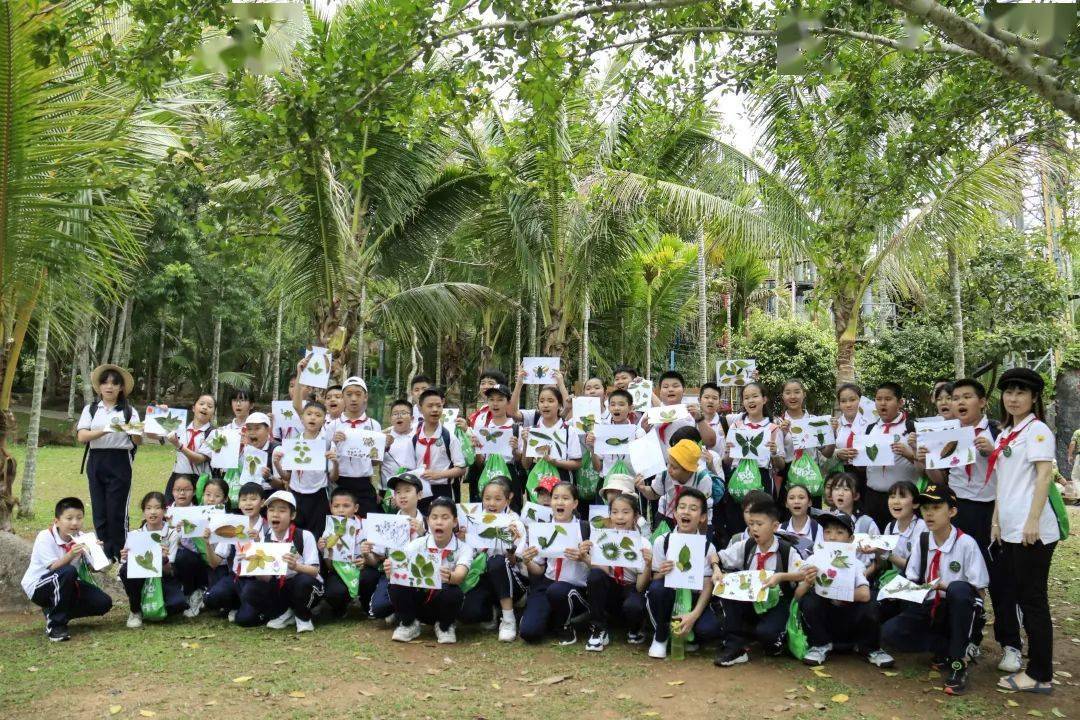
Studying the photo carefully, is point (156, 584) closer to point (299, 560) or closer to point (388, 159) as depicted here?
point (299, 560)

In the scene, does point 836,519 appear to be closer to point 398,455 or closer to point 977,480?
point 977,480

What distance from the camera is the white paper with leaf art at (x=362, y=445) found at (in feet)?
22.8

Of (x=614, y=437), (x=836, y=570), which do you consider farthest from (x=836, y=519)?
(x=614, y=437)

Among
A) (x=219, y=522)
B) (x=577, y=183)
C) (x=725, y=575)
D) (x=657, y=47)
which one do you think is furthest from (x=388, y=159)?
(x=725, y=575)

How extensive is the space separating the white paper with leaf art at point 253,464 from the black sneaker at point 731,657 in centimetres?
385

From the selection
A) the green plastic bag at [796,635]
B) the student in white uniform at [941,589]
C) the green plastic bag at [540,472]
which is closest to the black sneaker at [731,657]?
the green plastic bag at [796,635]

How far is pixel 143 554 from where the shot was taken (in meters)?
6.34

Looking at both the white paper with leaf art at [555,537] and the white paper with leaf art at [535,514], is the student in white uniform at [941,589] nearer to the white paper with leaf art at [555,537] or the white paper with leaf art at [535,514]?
the white paper with leaf art at [555,537]

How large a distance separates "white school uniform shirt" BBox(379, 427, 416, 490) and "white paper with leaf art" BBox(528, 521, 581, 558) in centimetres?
146

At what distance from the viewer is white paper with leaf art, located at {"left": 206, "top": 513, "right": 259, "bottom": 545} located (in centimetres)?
644

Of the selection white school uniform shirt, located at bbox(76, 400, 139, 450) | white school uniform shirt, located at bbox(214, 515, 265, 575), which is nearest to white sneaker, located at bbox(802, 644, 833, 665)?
white school uniform shirt, located at bbox(214, 515, 265, 575)

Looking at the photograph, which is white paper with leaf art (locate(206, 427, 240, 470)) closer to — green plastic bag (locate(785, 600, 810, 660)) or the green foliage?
green plastic bag (locate(785, 600, 810, 660))

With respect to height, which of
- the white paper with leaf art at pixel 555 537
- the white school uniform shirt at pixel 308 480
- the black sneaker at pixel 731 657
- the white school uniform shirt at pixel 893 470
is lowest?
the black sneaker at pixel 731 657

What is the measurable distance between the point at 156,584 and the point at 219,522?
667 mm
